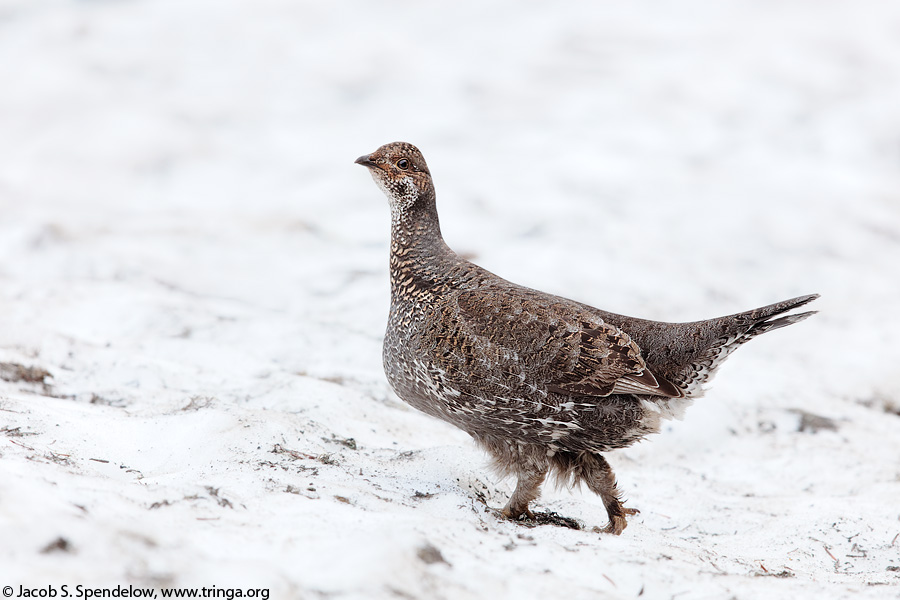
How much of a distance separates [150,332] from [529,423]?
3.64 metres

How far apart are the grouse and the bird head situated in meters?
0.64

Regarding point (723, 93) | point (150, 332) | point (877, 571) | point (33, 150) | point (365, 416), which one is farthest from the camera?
point (723, 93)

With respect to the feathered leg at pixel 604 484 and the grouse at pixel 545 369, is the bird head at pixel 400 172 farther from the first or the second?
the feathered leg at pixel 604 484

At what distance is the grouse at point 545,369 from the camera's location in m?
3.86

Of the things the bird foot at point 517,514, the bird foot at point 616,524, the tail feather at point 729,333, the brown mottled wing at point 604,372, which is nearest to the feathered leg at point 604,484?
the bird foot at point 616,524

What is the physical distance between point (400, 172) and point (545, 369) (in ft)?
5.31

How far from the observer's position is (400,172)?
4730mm

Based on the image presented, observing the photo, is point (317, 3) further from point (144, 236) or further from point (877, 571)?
point (877, 571)

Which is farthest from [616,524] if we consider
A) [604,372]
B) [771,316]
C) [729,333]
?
[771,316]

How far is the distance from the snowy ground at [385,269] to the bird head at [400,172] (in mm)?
1471

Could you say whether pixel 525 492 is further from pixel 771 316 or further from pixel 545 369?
pixel 771 316

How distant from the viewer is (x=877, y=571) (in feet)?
12.6

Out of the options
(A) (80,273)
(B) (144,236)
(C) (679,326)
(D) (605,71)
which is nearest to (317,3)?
(D) (605,71)

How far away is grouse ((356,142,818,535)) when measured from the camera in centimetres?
386
